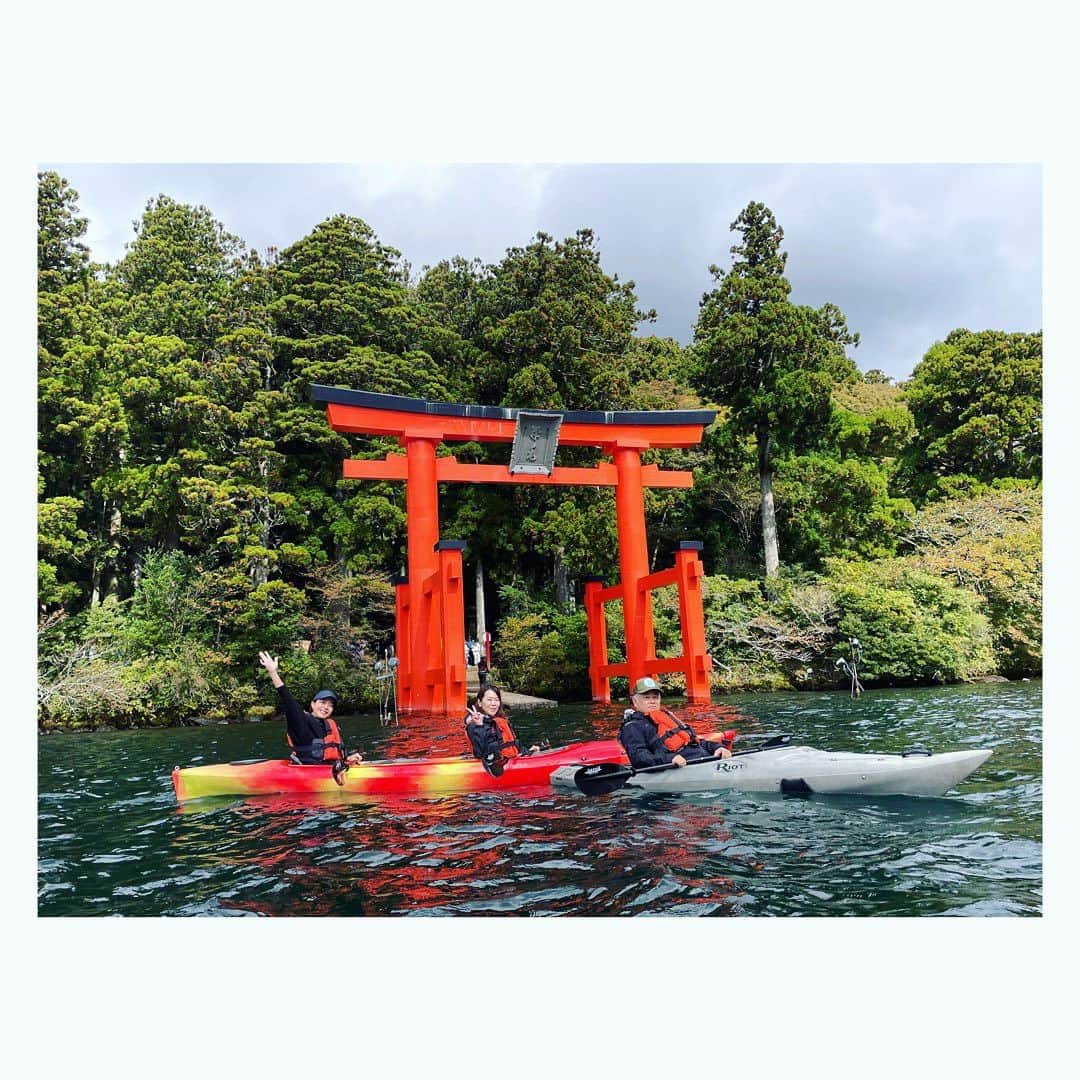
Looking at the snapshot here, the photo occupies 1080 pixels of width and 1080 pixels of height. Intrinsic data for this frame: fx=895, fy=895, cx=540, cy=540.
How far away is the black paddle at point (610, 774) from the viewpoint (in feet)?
23.0

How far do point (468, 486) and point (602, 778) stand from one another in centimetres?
1629

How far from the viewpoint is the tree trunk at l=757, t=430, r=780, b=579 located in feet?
69.1

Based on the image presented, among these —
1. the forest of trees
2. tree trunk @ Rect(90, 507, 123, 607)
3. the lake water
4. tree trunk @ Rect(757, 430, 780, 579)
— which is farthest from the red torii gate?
tree trunk @ Rect(90, 507, 123, 607)

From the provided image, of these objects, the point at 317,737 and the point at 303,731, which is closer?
the point at 303,731

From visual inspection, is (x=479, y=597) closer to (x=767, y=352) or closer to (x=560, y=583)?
(x=560, y=583)

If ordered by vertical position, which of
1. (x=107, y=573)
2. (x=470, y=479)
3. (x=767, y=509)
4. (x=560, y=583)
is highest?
(x=470, y=479)

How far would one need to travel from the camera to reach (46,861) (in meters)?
5.77

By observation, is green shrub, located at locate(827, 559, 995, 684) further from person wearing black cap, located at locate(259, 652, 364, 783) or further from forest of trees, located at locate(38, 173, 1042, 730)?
person wearing black cap, located at locate(259, 652, 364, 783)

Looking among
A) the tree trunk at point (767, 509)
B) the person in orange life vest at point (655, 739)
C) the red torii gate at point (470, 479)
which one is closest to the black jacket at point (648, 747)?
the person in orange life vest at point (655, 739)

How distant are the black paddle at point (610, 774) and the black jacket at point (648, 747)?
73 millimetres

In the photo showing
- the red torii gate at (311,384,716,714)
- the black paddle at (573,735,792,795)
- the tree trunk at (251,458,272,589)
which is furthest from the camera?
the tree trunk at (251,458,272,589)

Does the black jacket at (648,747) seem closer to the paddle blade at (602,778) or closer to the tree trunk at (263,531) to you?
the paddle blade at (602,778)

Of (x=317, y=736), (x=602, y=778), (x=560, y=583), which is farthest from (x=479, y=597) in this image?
(x=602, y=778)

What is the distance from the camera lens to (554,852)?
213 inches
